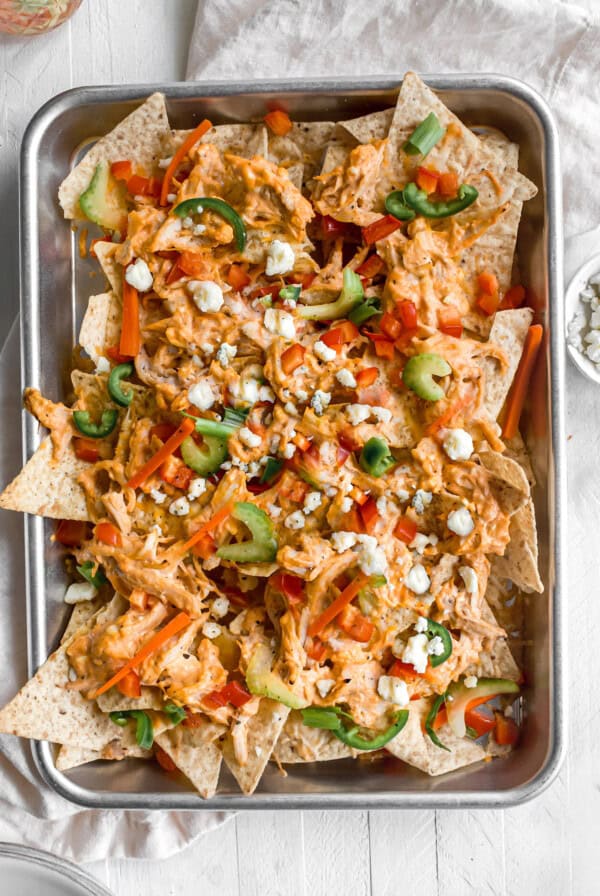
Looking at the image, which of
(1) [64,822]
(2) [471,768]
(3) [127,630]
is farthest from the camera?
(1) [64,822]

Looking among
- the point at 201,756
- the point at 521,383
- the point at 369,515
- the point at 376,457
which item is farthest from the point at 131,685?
the point at 521,383

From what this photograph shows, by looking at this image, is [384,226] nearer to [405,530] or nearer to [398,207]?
[398,207]

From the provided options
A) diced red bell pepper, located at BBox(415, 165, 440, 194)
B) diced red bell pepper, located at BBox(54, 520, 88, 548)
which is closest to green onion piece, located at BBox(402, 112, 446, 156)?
diced red bell pepper, located at BBox(415, 165, 440, 194)

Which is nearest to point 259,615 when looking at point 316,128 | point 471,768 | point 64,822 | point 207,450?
point 207,450

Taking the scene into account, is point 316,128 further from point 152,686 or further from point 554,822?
point 554,822

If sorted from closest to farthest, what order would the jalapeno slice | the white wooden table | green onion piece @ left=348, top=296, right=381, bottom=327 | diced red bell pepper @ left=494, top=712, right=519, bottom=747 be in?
1. the jalapeno slice
2. green onion piece @ left=348, top=296, right=381, bottom=327
3. diced red bell pepper @ left=494, top=712, right=519, bottom=747
4. the white wooden table

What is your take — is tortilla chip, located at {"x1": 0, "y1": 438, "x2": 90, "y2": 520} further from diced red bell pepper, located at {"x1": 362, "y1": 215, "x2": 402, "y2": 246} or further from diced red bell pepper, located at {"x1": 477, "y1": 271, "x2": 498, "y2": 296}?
diced red bell pepper, located at {"x1": 477, "y1": 271, "x2": 498, "y2": 296}
